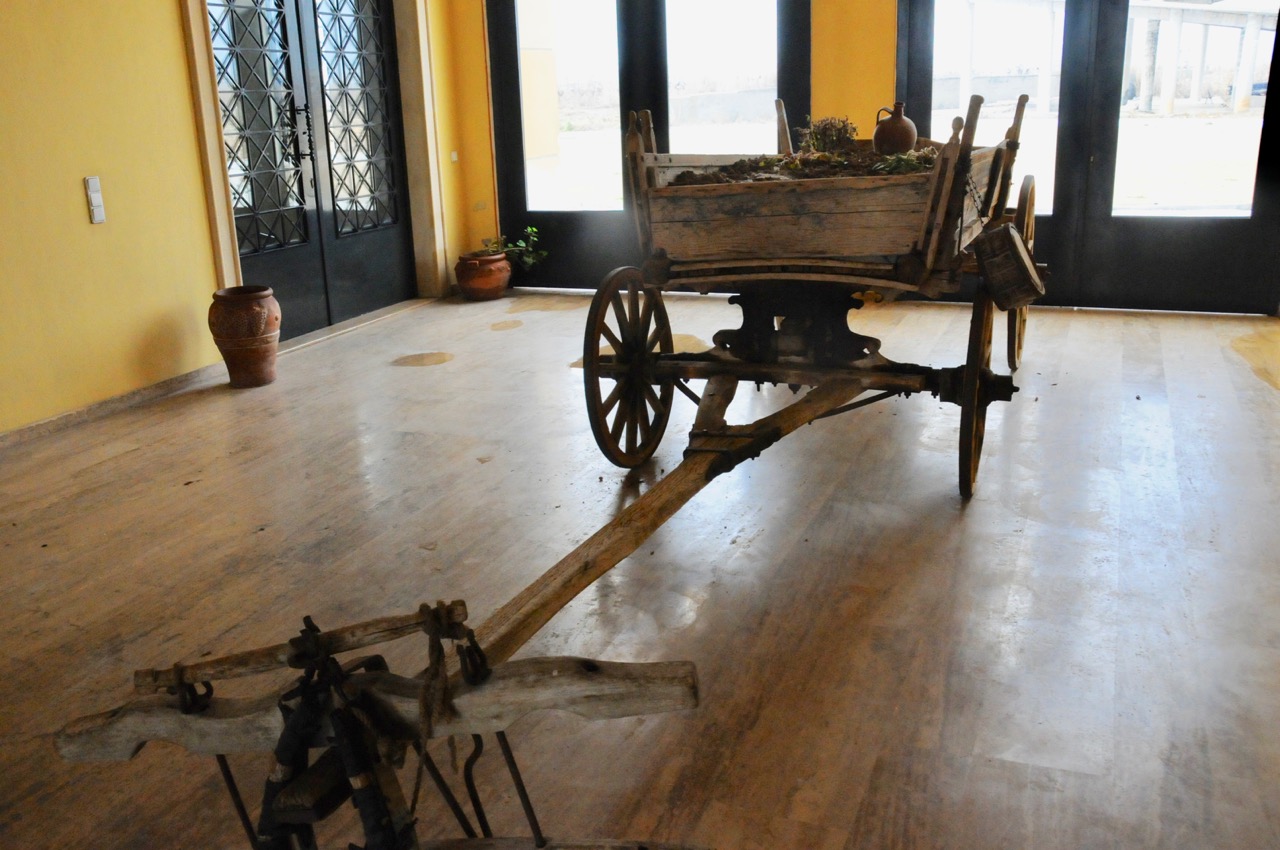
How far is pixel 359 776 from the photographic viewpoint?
1310 mm

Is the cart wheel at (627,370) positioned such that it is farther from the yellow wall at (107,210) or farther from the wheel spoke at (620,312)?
the yellow wall at (107,210)

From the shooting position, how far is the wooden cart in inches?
133

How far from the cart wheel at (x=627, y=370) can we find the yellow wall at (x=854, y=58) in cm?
357

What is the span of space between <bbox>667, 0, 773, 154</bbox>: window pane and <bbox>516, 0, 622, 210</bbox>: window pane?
468mm

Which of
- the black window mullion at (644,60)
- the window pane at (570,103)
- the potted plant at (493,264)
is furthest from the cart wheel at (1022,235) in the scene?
the potted plant at (493,264)

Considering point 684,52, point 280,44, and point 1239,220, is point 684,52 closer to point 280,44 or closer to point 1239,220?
point 280,44

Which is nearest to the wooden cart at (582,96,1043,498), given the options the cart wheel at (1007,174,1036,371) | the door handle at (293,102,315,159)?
the cart wheel at (1007,174,1036,371)

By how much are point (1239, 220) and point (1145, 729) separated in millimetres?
5189

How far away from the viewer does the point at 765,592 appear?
10.2ft

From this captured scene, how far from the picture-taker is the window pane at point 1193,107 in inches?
248

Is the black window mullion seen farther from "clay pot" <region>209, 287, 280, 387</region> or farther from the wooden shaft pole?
the wooden shaft pole

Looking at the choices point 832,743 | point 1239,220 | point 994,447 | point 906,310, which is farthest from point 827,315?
point 1239,220

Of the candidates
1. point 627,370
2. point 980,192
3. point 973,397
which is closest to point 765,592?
point 973,397

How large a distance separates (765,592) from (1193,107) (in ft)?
16.5
